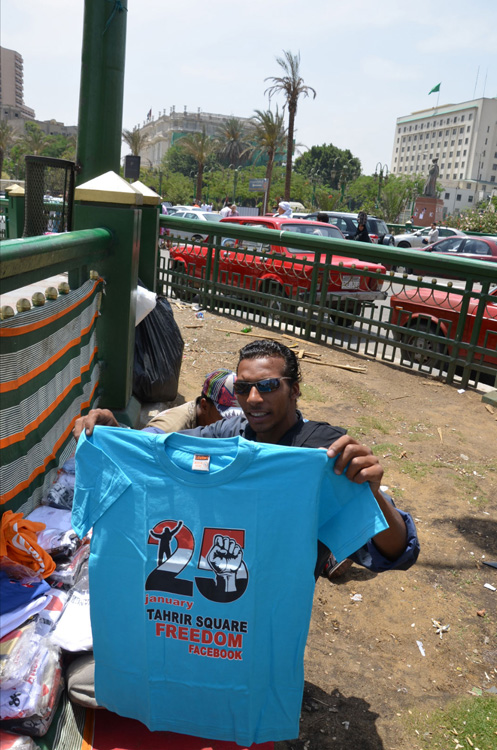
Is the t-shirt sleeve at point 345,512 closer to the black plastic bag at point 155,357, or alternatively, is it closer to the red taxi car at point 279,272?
the black plastic bag at point 155,357

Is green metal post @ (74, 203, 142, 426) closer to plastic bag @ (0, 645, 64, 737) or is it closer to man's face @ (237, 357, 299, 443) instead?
man's face @ (237, 357, 299, 443)

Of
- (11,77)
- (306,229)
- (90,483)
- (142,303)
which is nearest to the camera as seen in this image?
(90,483)

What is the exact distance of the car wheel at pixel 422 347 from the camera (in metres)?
7.39

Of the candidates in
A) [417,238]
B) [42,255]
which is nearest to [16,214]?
[42,255]

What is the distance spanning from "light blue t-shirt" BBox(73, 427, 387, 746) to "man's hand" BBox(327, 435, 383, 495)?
0.13 ft

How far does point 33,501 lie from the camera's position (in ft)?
8.87

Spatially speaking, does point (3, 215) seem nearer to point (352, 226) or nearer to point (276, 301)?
point (276, 301)

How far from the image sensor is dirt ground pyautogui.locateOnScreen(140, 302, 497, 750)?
2654mm

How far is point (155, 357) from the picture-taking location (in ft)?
17.0

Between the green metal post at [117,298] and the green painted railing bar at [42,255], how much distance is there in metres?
0.36

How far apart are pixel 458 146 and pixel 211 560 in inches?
6240

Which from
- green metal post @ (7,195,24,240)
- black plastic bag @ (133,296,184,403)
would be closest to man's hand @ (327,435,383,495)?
black plastic bag @ (133,296,184,403)

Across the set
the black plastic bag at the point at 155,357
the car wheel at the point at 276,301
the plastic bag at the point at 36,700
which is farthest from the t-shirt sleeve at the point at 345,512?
the car wheel at the point at 276,301

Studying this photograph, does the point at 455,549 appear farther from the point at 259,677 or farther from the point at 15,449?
the point at 15,449
